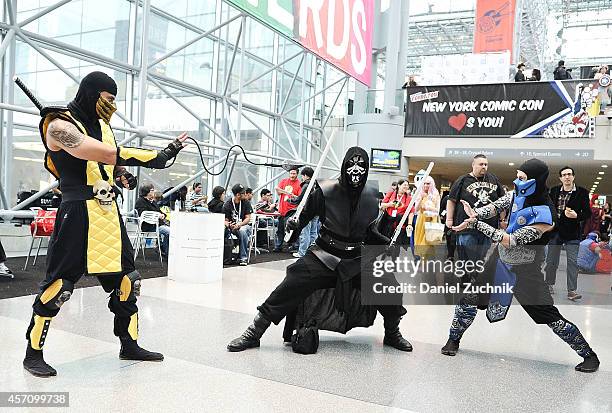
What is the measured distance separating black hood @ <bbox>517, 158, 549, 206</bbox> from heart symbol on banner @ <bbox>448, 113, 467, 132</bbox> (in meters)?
11.8

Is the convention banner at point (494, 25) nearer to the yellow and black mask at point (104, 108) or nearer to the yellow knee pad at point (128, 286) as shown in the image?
the yellow and black mask at point (104, 108)

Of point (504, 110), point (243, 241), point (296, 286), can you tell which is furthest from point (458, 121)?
point (296, 286)

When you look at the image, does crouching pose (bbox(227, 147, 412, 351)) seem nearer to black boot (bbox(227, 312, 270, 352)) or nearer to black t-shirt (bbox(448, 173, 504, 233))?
black boot (bbox(227, 312, 270, 352))

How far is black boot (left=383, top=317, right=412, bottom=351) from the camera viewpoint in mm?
3684

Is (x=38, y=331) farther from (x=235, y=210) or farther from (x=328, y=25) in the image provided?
(x=328, y=25)

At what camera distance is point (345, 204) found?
3.52m

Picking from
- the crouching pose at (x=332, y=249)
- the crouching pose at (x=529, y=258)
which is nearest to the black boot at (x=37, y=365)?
the crouching pose at (x=332, y=249)

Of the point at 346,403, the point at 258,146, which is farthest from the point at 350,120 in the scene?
the point at 346,403

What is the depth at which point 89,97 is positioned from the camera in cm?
275

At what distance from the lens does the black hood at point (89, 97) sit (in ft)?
9.01

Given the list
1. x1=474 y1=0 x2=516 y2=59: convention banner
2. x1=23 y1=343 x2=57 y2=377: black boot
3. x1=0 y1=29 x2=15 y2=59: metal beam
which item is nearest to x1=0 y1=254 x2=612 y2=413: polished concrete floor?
x1=23 y1=343 x2=57 y2=377: black boot

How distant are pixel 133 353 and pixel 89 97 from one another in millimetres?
1510

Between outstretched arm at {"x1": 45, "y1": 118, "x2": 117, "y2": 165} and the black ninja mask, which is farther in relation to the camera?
the black ninja mask

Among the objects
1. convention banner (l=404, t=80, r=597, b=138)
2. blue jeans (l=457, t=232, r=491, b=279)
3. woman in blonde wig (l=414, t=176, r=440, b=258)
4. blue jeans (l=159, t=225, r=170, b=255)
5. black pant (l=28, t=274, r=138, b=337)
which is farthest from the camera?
convention banner (l=404, t=80, r=597, b=138)
